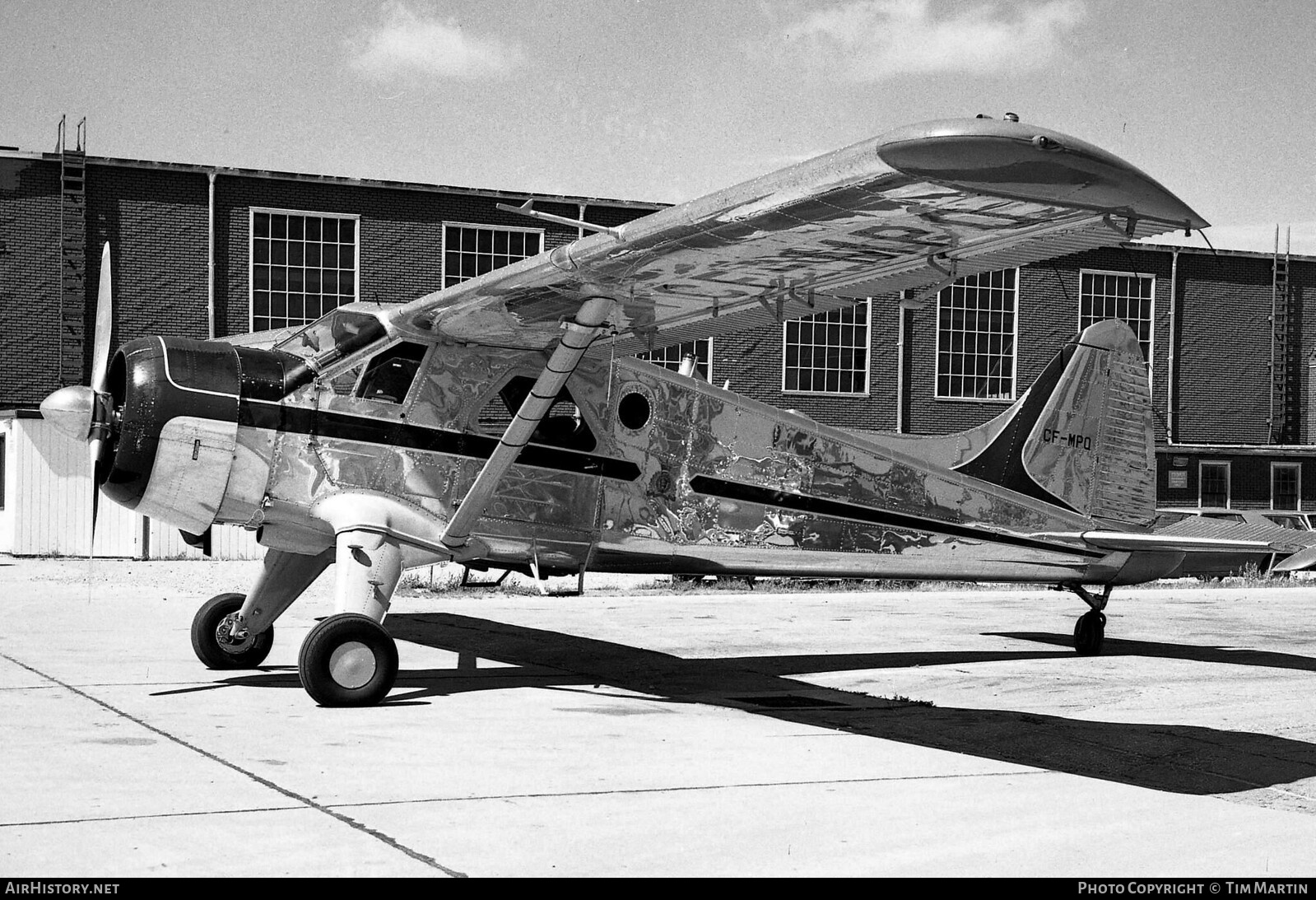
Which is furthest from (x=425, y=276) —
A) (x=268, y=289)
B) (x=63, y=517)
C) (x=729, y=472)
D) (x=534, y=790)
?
(x=534, y=790)

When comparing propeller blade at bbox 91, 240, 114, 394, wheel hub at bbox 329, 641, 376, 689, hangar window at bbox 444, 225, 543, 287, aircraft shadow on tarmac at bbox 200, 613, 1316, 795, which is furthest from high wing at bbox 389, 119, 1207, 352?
hangar window at bbox 444, 225, 543, 287

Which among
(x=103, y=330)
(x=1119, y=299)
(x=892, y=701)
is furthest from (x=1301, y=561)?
(x=1119, y=299)

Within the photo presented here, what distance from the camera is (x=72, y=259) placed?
30078 mm

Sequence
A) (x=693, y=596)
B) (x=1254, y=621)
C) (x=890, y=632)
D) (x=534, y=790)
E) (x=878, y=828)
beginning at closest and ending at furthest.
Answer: (x=878, y=828), (x=534, y=790), (x=890, y=632), (x=1254, y=621), (x=693, y=596)

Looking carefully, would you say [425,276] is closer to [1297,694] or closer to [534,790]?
[1297,694]

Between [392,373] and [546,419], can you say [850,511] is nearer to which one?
[546,419]

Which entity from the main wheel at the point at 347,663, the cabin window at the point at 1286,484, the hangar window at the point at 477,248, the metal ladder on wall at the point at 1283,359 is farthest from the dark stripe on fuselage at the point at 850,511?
the metal ladder on wall at the point at 1283,359

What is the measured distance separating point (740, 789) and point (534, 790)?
1.04 meters

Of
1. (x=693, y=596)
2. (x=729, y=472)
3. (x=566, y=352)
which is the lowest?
(x=693, y=596)

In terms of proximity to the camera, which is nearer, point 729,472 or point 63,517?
point 729,472

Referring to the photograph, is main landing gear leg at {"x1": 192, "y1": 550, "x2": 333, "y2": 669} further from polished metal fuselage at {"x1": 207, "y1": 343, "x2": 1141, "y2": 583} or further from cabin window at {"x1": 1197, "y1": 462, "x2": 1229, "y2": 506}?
cabin window at {"x1": 1197, "y1": 462, "x2": 1229, "y2": 506}

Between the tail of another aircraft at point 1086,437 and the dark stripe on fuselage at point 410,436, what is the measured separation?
4280mm

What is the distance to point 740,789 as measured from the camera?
6801 mm

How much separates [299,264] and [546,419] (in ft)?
74.0
